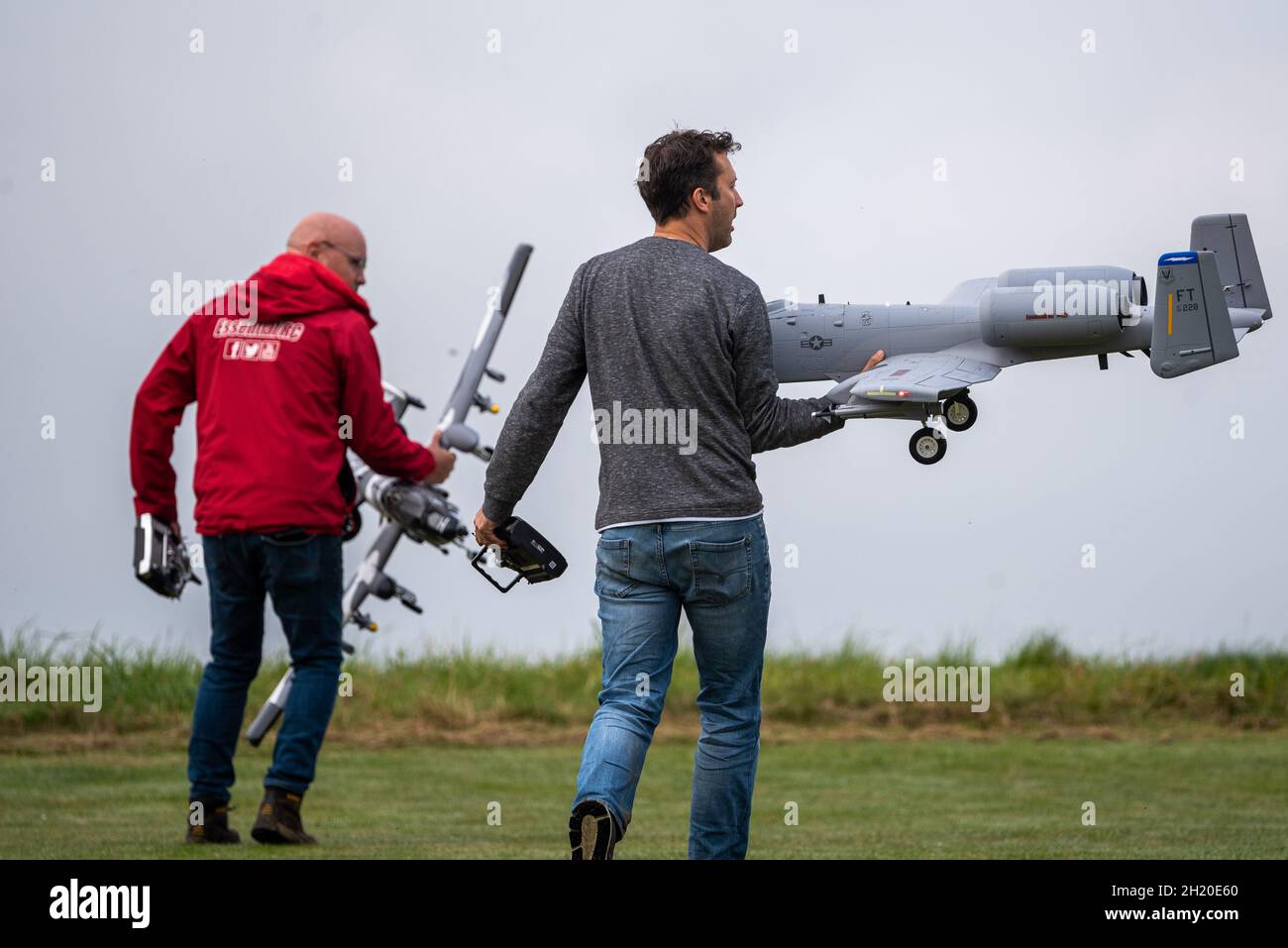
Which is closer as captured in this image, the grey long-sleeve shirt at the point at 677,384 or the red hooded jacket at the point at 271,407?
the grey long-sleeve shirt at the point at 677,384

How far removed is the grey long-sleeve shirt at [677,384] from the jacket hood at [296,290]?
6.61 feet

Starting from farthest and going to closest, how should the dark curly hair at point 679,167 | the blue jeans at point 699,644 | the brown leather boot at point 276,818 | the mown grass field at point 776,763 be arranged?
the mown grass field at point 776,763
the brown leather boot at point 276,818
the dark curly hair at point 679,167
the blue jeans at point 699,644

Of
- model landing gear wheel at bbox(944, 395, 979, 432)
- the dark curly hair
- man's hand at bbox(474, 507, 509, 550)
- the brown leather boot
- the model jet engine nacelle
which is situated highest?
the dark curly hair

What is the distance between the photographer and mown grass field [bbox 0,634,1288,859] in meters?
7.64

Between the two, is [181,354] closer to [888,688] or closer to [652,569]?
[652,569]

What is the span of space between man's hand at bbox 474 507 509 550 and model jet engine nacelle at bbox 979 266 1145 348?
58.9 inches

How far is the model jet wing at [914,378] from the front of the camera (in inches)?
174

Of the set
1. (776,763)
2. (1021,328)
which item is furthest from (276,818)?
(776,763)

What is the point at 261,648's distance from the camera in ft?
22.6

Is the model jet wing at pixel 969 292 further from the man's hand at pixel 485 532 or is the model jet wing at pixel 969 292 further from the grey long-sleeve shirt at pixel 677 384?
the man's hand at pixel 485 532

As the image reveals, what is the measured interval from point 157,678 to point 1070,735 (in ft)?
22.8
